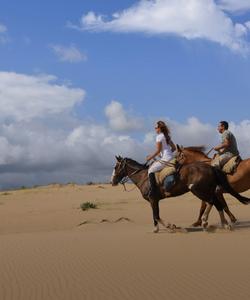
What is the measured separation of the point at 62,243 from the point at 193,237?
2900 millimetres

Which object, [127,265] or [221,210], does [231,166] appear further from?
[127,265]

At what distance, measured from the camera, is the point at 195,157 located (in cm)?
1508

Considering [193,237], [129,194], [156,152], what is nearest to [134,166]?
[156,152]

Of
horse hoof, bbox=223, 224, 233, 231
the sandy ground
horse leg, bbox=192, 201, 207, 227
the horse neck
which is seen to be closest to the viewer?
the sandy ground

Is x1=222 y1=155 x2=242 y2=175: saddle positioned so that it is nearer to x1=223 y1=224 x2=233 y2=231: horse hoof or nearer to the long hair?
x1=223 y1=224 x2=233 y2=231: horse hoof

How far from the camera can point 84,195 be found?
30.7 meters

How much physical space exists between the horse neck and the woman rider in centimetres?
153

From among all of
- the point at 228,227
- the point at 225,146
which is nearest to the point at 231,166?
the point at 225,146

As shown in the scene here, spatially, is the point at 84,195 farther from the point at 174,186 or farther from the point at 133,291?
the point at 133,291

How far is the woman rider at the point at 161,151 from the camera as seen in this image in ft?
43.2

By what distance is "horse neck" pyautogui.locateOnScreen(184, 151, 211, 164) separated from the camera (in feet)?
49.1

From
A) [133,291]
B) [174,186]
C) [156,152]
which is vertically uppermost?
[156,152]

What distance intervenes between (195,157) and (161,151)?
2.05 m

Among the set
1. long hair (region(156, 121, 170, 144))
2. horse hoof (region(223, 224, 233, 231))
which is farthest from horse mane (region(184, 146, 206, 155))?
horse hoof (region(223, 224, 233, 231))
